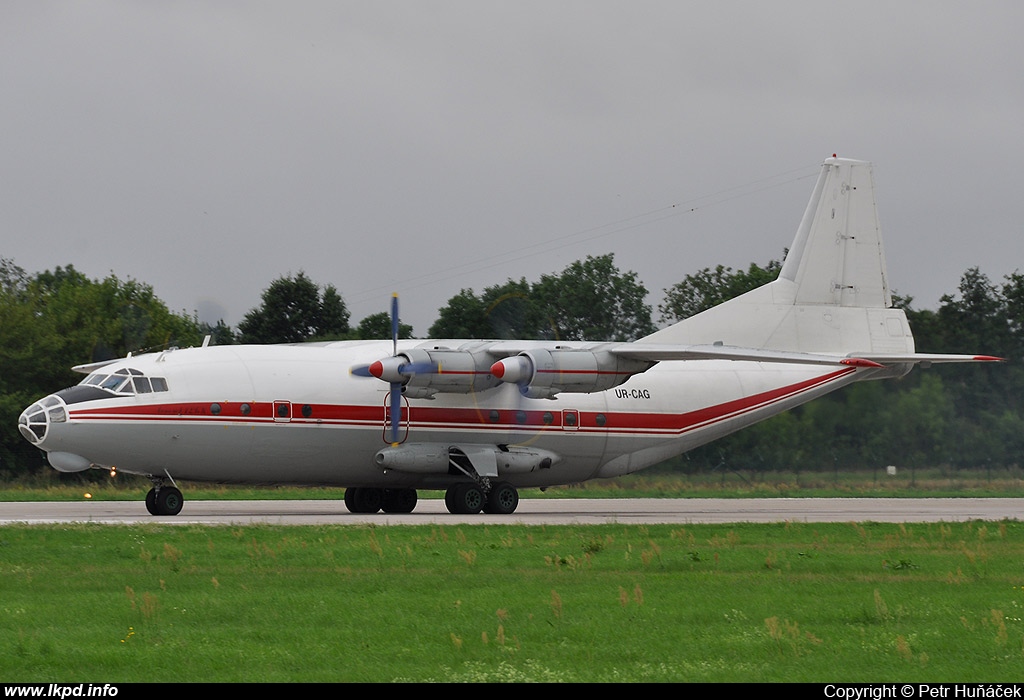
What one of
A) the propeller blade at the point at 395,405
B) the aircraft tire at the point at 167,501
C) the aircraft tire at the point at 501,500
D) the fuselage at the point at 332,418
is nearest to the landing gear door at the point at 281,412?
the fuselage at the point at 332,418

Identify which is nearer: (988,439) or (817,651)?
(817,651)

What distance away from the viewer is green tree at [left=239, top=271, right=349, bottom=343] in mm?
54969

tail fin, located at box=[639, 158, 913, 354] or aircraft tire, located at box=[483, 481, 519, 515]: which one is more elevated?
tail fin, located at box=[639, 158, 913, 354]

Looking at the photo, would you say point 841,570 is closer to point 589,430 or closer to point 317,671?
point 317,671

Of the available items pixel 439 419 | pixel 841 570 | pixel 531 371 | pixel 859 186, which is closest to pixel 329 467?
pixel 439 419

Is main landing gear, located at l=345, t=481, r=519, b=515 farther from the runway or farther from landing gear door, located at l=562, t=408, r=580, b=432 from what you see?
landing gear door, located at l=562, t=408, r=580, b=432

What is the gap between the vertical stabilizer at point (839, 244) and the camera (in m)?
35.4

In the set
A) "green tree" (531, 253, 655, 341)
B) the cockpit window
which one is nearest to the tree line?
"green tree" (531, 253, 655, 341)

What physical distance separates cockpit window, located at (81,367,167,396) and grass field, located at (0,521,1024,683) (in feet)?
17.5

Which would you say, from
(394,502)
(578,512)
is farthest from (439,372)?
(578,512)

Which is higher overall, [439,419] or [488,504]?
[439,419]

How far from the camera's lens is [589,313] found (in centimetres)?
4412

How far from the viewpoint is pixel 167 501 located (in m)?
28.5

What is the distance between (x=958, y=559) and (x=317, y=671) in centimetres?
1227
